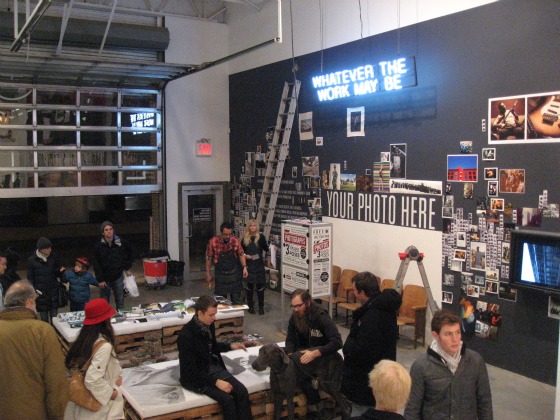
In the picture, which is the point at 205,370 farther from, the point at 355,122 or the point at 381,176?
the point at 355,122

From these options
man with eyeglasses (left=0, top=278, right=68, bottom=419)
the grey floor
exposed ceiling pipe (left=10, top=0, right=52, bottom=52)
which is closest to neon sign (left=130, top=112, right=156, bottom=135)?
exposed ceiling pipe (left=10, top=0, right=52, bottom=52)

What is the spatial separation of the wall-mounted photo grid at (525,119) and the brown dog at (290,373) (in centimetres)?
367

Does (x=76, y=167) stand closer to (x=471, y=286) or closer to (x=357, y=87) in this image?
(x=357, y=87)

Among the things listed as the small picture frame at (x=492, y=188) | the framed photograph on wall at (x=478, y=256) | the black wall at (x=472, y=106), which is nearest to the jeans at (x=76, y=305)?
the black wall at (x=472, y=106)

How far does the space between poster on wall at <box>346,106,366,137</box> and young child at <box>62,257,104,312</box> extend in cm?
474

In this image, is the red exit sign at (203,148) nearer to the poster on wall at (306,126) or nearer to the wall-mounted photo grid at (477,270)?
the poster on wall at (306,126)

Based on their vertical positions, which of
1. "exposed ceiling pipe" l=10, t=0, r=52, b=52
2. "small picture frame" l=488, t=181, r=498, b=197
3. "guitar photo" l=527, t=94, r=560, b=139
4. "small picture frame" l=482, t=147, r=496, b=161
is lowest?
"small picture frame" l=488, t=181, r=498, b=197

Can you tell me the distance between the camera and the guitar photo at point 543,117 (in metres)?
6.80

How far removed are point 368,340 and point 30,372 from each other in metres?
2.55

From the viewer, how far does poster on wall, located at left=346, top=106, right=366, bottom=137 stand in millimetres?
9648

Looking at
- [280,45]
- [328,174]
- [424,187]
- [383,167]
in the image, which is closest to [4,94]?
[280,45]

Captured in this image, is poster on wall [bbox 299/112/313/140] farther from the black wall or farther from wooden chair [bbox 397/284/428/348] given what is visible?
wooden chair [bbox 397/284/428/348]

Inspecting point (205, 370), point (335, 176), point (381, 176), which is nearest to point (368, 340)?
point (205, 370)

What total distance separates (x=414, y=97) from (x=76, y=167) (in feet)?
23.3
